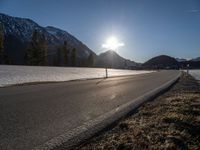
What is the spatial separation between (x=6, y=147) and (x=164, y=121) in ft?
12.2

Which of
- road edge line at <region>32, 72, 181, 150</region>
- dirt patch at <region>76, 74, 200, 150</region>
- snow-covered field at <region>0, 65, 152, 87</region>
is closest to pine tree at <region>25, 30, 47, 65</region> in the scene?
snow-covered field at <region>0, 65, 152, 87</region>

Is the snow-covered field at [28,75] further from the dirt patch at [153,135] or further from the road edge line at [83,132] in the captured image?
the dirt patch at [153,135]

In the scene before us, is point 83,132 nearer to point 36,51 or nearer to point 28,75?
point 28,75

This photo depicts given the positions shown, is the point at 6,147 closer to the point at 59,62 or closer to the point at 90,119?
the point at 90,119

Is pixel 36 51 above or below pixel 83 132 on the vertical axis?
above

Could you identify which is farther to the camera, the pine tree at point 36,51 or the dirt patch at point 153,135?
the pine tree at point 36,51

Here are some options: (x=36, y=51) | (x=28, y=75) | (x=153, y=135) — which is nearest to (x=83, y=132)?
(x=153, y=135)

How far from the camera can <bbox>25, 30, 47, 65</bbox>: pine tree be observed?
7081cm

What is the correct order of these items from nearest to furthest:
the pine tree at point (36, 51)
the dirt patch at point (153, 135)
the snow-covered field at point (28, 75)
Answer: the dirt patch at point (153, 135)
the snow-covered field at point (28, 75)
the pine tree at point (36, 51)

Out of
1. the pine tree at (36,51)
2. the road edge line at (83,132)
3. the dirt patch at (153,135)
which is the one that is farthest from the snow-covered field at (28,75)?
the pine tree at (36,51)

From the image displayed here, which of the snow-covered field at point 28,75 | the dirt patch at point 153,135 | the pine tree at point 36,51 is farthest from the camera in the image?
the pine tree at point 36,51

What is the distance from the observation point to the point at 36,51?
2813 inches

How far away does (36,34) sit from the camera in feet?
239

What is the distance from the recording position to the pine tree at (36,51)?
70812 millimetres
